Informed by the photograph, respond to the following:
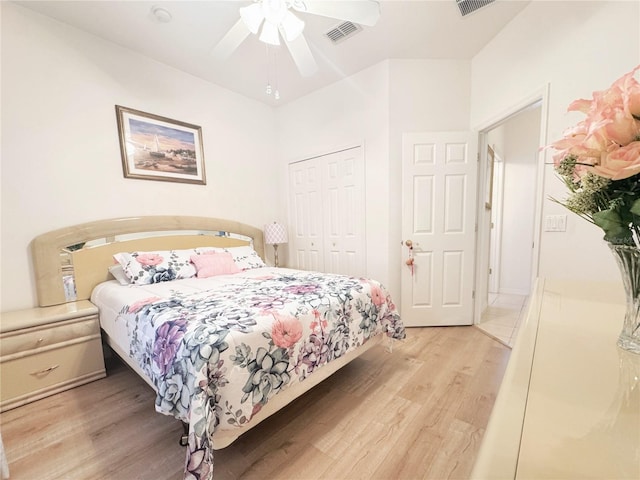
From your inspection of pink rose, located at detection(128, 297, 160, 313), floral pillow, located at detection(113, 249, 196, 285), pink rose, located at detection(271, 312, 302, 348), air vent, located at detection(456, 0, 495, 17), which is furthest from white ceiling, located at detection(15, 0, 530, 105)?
pink rose, located at detection(271, 312, 302, 348)

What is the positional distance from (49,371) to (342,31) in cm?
353

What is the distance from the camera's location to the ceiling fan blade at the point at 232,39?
70.1 inches

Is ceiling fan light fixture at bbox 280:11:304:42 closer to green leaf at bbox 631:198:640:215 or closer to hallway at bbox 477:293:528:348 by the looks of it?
green leaf at bbox 631:198:640:215

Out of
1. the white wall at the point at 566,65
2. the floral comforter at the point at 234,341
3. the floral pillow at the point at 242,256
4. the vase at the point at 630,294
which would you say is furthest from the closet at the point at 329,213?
the vase at the point at 630,294

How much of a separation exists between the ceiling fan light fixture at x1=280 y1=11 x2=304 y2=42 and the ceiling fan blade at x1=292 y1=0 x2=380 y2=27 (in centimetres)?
6

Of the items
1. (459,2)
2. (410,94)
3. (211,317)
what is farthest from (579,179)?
(410,94)

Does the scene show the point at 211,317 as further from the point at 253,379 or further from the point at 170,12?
the point at 170,12

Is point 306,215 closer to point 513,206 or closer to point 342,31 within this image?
point 342,31

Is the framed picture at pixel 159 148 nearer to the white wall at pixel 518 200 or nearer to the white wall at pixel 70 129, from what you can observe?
the white wall at pixel 70 129

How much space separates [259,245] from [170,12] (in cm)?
245

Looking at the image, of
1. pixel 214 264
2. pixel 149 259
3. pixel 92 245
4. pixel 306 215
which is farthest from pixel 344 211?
pixel 92 245

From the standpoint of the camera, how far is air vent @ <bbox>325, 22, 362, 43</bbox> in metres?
2.26

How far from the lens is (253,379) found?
1.20 metres

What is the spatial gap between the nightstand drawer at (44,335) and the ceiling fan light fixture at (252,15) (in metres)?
2.40
